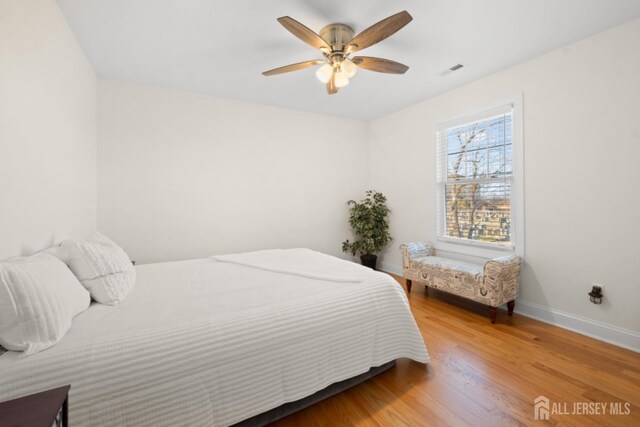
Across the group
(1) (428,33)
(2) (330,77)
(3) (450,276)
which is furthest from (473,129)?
(2) (330,77)

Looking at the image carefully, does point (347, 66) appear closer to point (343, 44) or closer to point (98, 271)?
point (343, 44)

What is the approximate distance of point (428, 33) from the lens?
7.47 ft

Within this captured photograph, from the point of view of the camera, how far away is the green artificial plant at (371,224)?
434 centimetres

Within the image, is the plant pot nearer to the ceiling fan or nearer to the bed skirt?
the bed skirt

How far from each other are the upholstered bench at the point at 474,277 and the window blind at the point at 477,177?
0.43 m

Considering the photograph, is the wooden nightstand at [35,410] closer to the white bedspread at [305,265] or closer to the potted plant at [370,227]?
the white bedspread at [305,265]

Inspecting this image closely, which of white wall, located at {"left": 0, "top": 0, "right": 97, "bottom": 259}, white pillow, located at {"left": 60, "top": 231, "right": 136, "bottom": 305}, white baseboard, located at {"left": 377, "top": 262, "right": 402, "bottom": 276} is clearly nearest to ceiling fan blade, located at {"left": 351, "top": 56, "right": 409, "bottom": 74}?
white wall, located at {"left": 0, "top": 0, "right": 97, "bottom": 259}

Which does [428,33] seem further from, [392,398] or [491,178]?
[392,398]

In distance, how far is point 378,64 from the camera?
231 centimetres

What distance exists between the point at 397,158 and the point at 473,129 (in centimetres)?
119

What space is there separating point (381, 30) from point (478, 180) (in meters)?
2.19

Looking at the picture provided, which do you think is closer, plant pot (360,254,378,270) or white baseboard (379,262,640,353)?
white baseboard (379,262,640,353)

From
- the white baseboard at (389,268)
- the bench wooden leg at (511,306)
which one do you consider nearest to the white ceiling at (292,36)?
the bench wooden leg at (511,306)

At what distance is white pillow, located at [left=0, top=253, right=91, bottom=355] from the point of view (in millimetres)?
1020
